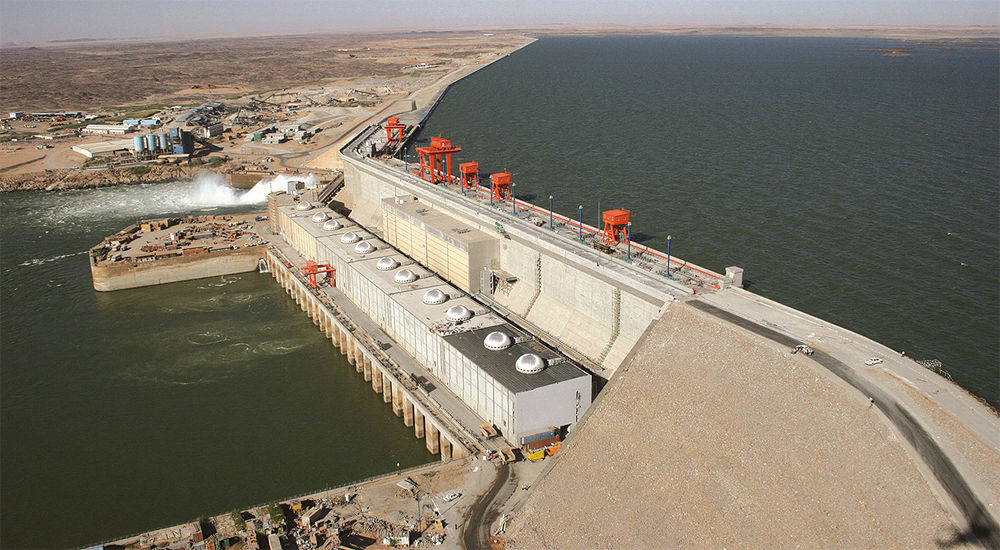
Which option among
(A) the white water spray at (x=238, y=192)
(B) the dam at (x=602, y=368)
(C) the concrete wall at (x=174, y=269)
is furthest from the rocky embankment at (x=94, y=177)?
(B) the dam at (x=602, y=368)

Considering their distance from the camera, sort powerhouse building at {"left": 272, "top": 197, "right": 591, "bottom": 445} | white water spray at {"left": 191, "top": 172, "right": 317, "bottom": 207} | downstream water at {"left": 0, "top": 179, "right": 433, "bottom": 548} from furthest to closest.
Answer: white water spray at {"left": 191, "top": 172, "right": 317, "bottom": 207} < downstream water at {"left": 0, "top": 179, "right": 433, "bottom": 548} < powerhouse building at {"left": 272, "top": 197, "right": 591, "bottom": 445}

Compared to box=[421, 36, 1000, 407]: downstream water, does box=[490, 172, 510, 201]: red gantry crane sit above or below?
above

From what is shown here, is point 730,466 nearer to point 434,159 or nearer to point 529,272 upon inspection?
point 529,272

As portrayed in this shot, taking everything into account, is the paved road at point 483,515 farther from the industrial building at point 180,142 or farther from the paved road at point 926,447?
the industrial building at point 180,142

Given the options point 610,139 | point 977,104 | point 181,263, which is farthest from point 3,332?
point 977,104

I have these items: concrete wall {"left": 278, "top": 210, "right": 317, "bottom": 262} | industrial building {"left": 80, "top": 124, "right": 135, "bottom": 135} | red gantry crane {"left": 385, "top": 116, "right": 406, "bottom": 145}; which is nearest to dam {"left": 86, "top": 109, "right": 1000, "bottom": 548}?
concrete wall {"left": 278, "top": 210, "right": 317, "bottom": 262}

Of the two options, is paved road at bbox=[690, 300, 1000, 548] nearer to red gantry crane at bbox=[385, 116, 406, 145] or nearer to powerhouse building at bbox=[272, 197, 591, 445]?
powerhouse building at bbox=[272, 197, 591, 445]
